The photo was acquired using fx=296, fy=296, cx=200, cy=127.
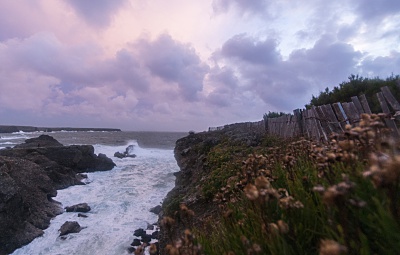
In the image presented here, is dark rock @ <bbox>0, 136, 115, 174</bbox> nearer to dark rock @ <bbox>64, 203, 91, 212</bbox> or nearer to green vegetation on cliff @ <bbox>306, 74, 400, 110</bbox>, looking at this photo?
dark rock @ <bbox>64, 203, 91, 212</bbox>

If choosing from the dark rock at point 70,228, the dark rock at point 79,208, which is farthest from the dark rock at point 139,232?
the dark rock at point 79,208

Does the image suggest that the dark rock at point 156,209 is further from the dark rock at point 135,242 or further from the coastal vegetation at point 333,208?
the coastal vegetation at point 333,208

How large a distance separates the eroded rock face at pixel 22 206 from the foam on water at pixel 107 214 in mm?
520

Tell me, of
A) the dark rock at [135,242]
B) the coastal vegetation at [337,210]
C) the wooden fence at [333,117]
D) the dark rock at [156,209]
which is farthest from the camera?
the dark rock at [156,209]

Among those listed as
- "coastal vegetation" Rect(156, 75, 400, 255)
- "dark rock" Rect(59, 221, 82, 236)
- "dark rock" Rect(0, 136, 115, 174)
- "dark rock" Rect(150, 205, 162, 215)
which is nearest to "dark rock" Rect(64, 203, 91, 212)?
"dark rock" Rect(59, 221, 82, 236)

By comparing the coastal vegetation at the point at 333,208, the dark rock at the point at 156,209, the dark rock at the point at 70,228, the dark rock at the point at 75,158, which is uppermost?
the coastal vegetation at the point at 333,208

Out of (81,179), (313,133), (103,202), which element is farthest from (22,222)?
(313,133)

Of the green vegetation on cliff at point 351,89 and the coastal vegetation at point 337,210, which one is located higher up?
the green vegetation on cliff at point 351,89

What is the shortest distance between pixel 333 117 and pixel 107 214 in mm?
14406

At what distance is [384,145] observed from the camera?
162 centimetres

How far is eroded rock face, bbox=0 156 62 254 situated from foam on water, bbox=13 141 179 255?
0.52 m

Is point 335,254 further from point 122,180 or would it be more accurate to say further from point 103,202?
point 122,180

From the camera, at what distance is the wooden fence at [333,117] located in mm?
5102

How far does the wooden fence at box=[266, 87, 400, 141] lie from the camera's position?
16.7 ft
